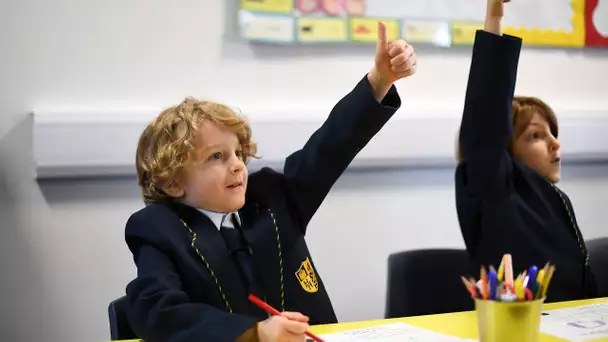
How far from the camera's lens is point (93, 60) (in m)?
1.90

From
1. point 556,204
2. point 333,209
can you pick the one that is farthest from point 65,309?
point 556,204

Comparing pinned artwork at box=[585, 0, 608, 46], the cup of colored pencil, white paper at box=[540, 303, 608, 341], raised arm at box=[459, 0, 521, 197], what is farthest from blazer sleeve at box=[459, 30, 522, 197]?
pinned artwork at box=[585, 0, 608, 46]

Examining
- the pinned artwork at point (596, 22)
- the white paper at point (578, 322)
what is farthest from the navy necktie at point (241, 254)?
the pinned artwork at point (596, 22)

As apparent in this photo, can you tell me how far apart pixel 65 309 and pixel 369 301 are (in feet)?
2.96

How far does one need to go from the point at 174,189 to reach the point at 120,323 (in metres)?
0.24

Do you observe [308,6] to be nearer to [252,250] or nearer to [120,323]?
[252,250]

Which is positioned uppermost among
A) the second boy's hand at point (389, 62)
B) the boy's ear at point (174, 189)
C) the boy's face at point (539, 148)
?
the second boy's hand at point (389, 62)

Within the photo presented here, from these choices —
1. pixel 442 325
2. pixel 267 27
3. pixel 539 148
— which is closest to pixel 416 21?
pixel 267 27

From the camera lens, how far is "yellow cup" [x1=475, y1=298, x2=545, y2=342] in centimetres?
87

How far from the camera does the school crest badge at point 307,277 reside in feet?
4.09

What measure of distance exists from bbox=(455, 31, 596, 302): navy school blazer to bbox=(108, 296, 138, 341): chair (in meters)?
0.79

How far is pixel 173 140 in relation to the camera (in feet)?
3.89

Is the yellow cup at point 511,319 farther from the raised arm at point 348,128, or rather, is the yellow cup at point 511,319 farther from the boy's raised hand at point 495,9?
the boy's raised hand at point 495,9

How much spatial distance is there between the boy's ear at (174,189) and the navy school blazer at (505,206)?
645 mm
